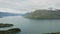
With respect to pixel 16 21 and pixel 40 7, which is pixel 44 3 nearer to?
pixel 40 7

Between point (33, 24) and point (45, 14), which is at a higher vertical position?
point (45, 14)

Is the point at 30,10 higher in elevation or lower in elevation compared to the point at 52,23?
higher

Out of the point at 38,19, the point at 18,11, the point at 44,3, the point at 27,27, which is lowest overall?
the point at 27,27

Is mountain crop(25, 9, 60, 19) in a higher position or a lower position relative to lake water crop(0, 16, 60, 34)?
higher

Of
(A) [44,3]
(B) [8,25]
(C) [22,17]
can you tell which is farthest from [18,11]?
(A) [44,3]

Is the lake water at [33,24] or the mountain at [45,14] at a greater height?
the mountain at [45,14]

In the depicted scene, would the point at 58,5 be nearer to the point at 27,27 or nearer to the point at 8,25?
the point at 27,27

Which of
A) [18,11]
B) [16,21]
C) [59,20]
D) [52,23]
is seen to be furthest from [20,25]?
[59,20]
